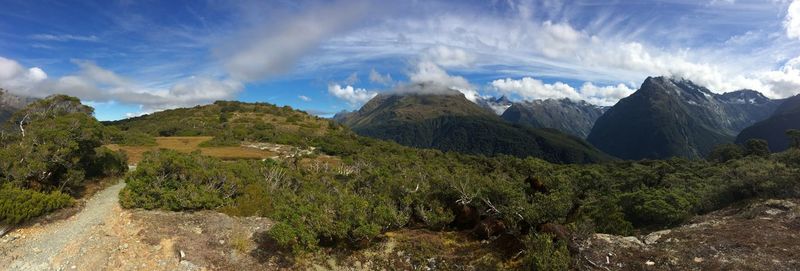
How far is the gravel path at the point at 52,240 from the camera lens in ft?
45.2

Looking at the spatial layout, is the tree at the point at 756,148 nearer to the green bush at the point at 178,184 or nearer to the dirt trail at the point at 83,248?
the green bush at the point at 178,184

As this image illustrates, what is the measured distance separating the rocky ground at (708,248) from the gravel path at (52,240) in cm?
1768

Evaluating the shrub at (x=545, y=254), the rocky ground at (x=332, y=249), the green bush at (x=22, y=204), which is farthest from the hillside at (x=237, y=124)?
the shrub at (x=545, y=254)

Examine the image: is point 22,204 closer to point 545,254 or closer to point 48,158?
point 48,158

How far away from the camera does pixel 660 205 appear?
1353 inches

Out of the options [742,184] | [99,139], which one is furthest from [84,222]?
[742,184]

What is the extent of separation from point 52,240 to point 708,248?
2349 centimetres

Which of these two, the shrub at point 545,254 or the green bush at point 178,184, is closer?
the shrub at point 545,254

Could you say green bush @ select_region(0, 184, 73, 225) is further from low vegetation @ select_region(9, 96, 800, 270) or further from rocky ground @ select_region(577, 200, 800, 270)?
rocky ground @ select_region(577, 200, 800, 270)

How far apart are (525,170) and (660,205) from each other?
1388 inches

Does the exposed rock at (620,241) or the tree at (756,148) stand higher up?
the exposed rock at (620,241)

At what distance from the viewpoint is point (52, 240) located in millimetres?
15359

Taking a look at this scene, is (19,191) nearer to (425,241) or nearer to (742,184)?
(425,241)

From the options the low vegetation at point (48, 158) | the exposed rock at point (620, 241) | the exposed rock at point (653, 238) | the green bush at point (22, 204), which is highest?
the low vegetation at point (48, 158)
